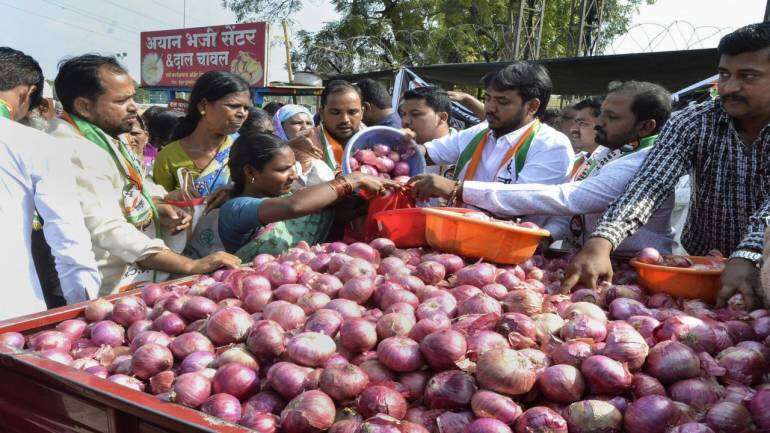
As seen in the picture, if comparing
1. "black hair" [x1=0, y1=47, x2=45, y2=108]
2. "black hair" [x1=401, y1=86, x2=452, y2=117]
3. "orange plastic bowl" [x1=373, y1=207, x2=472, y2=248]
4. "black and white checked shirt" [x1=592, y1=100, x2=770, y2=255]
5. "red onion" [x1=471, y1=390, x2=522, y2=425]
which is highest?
"black hair" [x1=401, y1=86, x2=452, y2=117]

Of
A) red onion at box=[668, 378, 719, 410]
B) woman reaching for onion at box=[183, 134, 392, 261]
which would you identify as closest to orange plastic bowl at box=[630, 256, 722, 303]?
red onion at box=[668, 378, 719, 410]

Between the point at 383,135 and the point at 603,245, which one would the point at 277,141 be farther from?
the point at 603,245

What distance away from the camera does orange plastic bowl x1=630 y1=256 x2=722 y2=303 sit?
5.80 feet

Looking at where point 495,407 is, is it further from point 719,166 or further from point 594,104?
point 594,104

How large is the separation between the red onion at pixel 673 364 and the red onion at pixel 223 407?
3.04 ft

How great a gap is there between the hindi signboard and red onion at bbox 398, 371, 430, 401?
16344mm

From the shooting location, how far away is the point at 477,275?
A: 5.99ft

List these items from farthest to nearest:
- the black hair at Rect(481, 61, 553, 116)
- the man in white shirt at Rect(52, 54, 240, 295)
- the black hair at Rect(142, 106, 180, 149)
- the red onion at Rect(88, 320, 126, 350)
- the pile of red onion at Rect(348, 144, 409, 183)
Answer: the black hair at Rect(142, 106, 180, 149) → the pile of red onion at Rect(348, 144, 409, 183) → the black hair at Rect(481, 61, 553, 116) → the man in white shirt at Rect(52, 54, 240, 295) → the red onion at Rect(88, 320, 126, 350)

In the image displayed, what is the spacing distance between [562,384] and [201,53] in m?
20.8

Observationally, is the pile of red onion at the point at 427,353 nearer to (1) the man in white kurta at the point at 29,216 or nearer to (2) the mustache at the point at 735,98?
(1) the man in white kurta at the point at 29,216

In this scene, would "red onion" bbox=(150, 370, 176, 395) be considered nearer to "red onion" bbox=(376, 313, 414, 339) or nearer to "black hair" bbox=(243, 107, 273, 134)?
"red onion" bbox=(376, 313, 414, 339)

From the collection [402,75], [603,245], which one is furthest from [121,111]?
[402,75]

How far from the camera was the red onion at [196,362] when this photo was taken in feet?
4.49

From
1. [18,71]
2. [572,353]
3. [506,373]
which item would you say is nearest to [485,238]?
[572,353]
